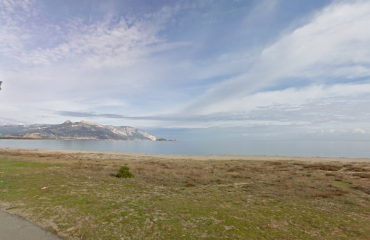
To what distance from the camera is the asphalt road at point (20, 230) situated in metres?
6.05

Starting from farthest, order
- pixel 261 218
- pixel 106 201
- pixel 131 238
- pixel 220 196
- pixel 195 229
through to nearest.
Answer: pixel 220 196 < pixel 106 201 < pixel 261 218 < pixel 195 229 < pixel 131 238

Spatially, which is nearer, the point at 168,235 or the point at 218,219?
the point at 168,235

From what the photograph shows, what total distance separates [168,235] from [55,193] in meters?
8.62

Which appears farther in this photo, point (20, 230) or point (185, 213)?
point (185, 213)

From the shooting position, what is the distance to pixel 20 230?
650 cm

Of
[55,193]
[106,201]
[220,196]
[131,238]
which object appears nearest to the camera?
[131,238]

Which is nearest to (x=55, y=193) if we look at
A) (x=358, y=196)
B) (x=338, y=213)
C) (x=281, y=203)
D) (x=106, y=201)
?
(x=106, y=201)

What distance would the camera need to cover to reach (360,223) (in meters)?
7.92

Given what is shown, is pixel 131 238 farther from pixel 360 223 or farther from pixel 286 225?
pixel 360 223

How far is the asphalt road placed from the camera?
605 centimetres

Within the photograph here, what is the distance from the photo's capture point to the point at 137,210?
8.90m

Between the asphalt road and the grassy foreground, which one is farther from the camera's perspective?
the grassy foreground

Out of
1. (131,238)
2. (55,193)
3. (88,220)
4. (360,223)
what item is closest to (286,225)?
(360,223)

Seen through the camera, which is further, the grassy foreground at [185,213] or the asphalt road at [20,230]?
the grassy foreground at [185,213]
